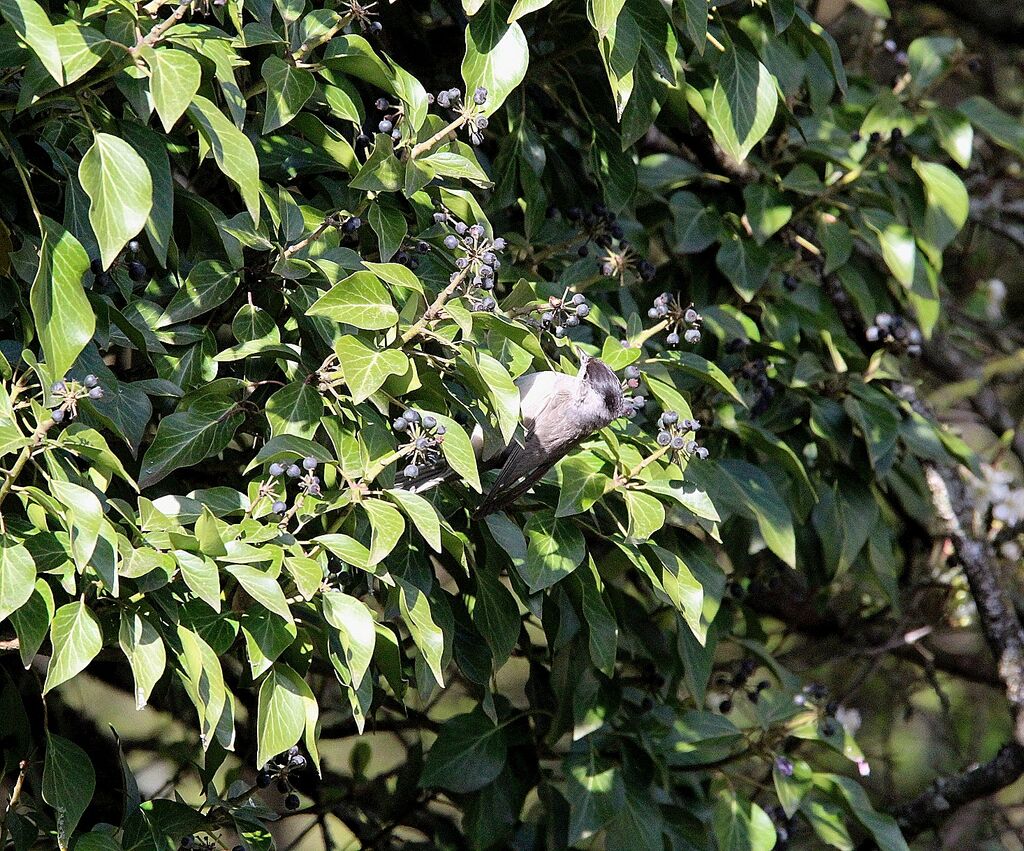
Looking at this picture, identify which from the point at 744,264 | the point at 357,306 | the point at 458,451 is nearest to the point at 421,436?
the point at 458,451

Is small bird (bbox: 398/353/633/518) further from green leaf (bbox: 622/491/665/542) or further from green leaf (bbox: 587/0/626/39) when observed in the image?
green leaf (bbox: 587/0/626/39)

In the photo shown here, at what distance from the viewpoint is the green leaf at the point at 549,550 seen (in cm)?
158

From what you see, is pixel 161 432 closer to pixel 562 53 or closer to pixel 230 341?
pixel 230 341

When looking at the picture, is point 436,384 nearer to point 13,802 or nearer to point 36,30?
point 36,30

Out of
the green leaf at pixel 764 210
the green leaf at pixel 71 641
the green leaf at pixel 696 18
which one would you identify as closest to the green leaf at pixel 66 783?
the green leaf at pixel 71 641

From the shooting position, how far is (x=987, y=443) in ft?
13.7

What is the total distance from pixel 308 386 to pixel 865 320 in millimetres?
1438

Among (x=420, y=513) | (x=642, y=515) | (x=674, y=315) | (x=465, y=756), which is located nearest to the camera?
(x=420, y=513)

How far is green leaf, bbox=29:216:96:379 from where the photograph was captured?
4.07 feet

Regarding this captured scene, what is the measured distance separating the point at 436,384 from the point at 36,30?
602 mm

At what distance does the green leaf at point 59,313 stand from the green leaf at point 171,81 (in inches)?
7.9

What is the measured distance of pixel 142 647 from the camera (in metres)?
1.31

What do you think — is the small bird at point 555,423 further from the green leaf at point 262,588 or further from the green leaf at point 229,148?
the green leaf at point 229,148

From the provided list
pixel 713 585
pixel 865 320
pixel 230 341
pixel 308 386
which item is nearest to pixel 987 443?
pixel 865 320
